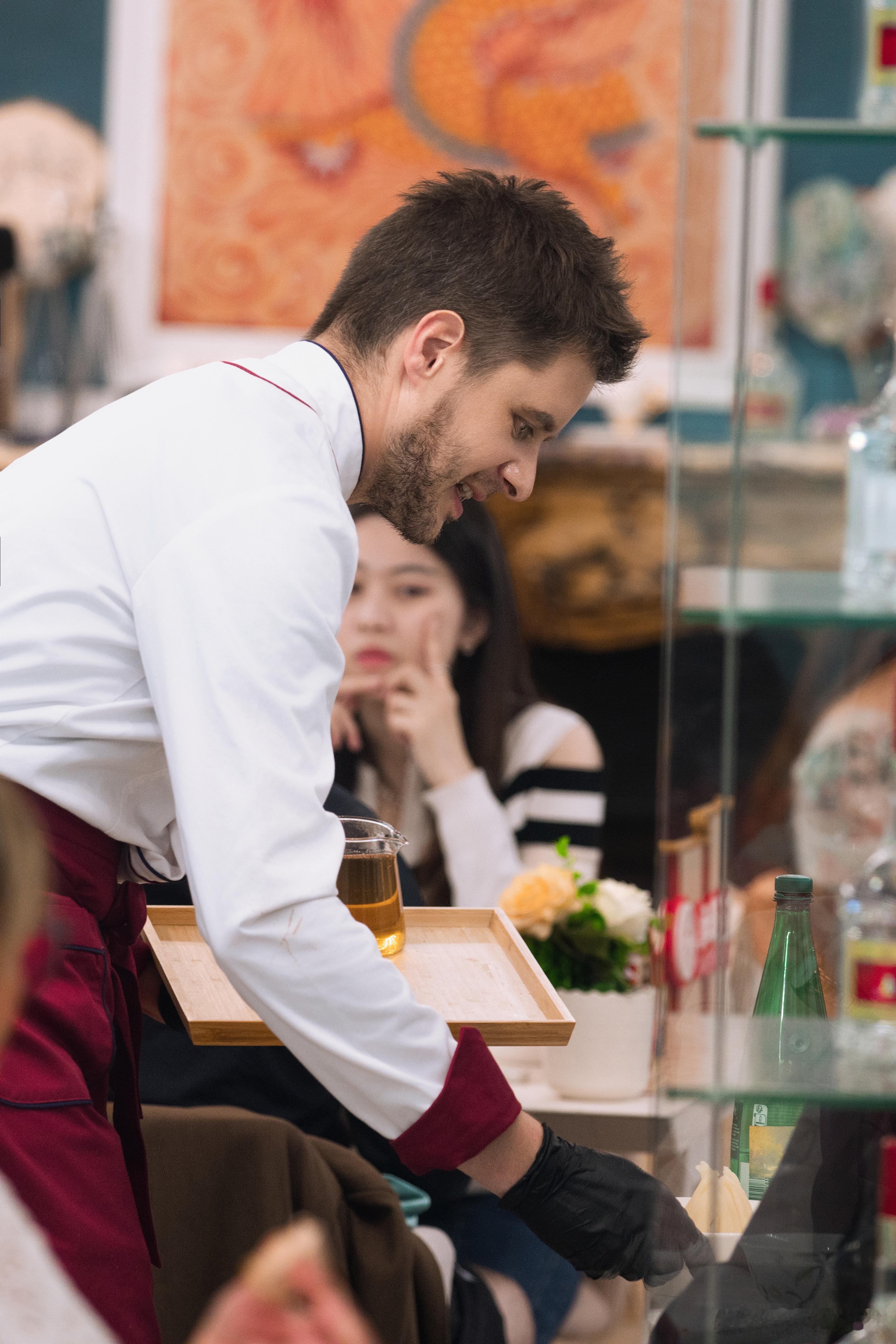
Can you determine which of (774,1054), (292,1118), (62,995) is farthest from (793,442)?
(292,1118)

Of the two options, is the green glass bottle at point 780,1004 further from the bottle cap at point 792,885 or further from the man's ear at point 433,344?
the man's ear at point 433,344

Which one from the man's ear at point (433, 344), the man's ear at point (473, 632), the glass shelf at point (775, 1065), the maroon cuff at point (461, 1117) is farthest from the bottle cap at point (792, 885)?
the man's ear at point (473, 632)

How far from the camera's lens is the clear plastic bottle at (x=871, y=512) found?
0.79 metres

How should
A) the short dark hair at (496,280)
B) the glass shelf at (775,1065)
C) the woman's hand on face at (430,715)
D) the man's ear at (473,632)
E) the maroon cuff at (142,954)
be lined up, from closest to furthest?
the glass shelf at (775,1065), the short dark hair at (496,280), the maroon cuff at (142,954), the woman's hand on face at (430,715), the man's ear at (473,632)

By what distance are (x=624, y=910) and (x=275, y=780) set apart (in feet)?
2.57

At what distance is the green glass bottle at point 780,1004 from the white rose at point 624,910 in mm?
632

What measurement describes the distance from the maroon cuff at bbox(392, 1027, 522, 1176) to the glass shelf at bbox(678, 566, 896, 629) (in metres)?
0.35

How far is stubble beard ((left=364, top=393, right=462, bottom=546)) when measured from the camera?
44.3 inches

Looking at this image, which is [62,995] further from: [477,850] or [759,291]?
[477,850]

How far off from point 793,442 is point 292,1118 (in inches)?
41.7

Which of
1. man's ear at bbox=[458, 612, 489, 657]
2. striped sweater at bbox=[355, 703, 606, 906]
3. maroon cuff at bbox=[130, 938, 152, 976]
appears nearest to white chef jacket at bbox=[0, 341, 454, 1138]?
maroon cuff at bbox=[130, 938, 152, 976]

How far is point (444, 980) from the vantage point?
1217 millimetres

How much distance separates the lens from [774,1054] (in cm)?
78

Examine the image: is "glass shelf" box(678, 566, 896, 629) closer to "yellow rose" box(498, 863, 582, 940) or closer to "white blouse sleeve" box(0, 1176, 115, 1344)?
"white blouse sleeve" box(0, 1176, 115, 1344)
